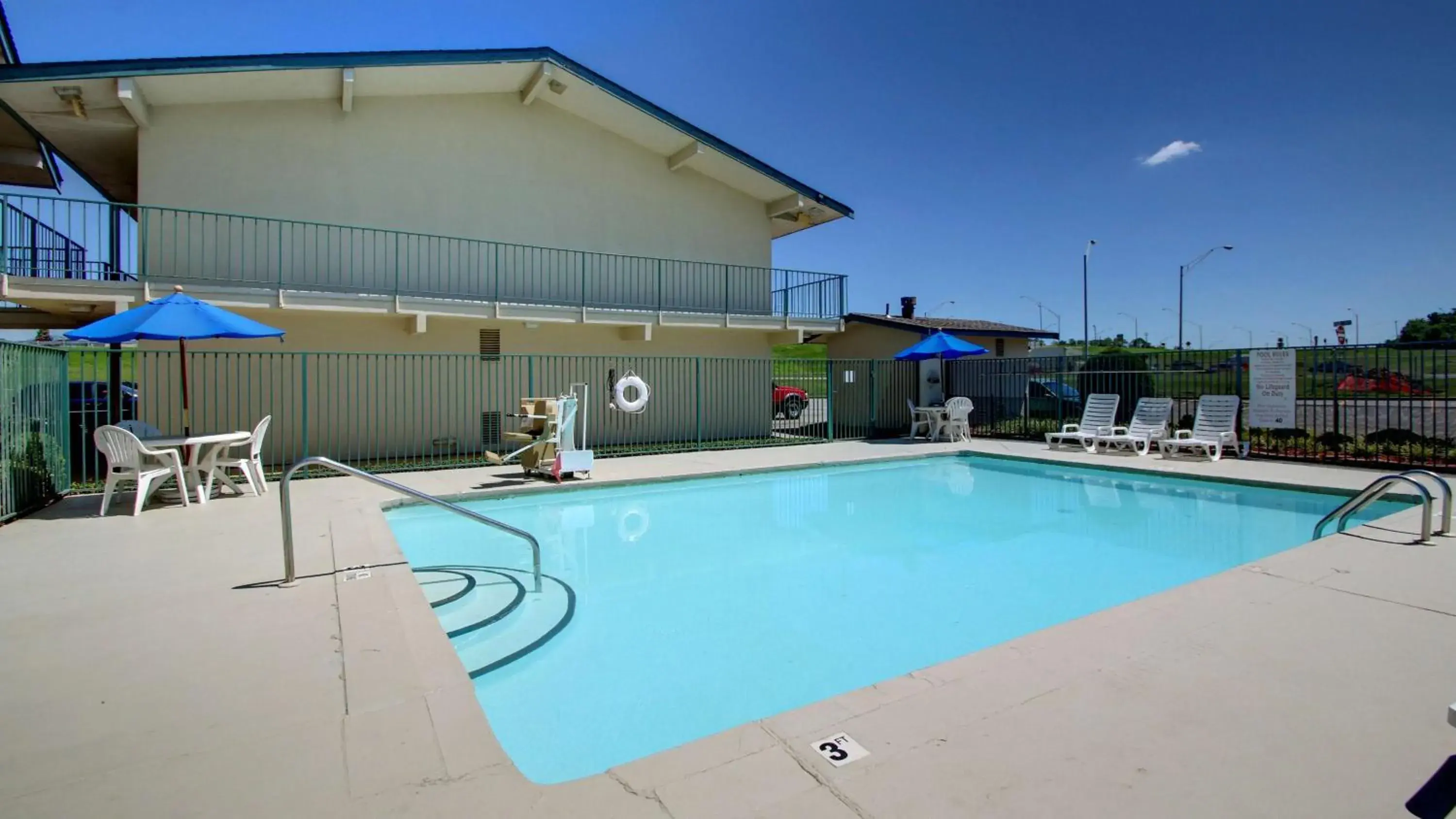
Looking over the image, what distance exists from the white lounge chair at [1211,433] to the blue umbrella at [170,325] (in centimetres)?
1399

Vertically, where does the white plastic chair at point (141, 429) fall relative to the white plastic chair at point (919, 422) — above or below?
above

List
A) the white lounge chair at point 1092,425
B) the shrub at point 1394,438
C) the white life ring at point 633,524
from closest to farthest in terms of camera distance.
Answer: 1. the white life ring at point 633,524
2. the shrub at point 1394,438
3. the white lounge chair at point 1092,425

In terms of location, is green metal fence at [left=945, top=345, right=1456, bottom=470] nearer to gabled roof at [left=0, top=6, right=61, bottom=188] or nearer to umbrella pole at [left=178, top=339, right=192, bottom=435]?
umbrella pole at [left=178, top=339, right=192, bottom=435]

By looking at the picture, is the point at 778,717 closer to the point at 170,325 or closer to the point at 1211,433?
the point at 170,325

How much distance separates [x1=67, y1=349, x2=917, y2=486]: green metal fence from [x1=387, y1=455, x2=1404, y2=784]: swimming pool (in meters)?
3.69

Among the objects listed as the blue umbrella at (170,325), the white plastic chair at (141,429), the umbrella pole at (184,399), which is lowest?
the white plastic chair at (141,429)

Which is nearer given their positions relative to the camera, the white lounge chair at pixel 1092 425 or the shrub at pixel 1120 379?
the white lounge chair at pixel 1092 425

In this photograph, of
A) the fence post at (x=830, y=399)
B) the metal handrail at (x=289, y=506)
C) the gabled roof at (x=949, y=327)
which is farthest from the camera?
the gabled roof at (x=949, y=327)

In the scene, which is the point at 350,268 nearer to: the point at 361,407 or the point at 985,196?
the point at 361,407

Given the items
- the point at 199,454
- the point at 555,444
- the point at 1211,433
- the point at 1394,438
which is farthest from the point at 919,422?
the point at 199,454

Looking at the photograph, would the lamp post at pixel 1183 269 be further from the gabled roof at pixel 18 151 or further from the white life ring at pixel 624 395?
the gabled roof at pixel 18 151

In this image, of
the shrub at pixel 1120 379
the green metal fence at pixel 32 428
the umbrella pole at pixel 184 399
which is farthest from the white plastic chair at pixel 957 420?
the green metal fence at pixel 32 428

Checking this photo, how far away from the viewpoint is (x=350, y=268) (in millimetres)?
12031

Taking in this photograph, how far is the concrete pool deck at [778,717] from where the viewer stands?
212 centimetres
